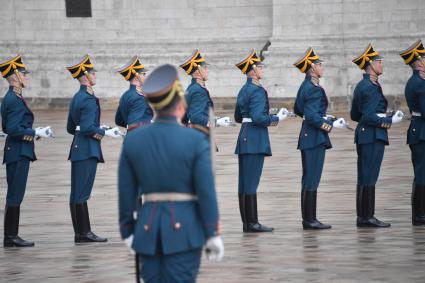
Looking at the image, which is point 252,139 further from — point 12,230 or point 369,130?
point 12,230

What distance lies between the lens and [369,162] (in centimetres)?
1294

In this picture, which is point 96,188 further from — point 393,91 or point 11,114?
point 393,91

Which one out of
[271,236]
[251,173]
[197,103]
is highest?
[197,103]

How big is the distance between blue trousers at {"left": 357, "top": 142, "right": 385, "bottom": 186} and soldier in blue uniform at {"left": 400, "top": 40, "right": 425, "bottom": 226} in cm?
39

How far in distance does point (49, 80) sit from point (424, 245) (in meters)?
22.4

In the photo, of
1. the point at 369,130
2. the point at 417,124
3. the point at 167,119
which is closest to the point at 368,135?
the point at 369,130

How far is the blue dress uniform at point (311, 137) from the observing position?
12.7 metres

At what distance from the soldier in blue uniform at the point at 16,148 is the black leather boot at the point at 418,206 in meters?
3.59

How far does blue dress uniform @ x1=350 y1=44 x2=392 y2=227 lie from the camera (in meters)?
12.8

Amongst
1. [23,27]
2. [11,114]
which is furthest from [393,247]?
[23,27]

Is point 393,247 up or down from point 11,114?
down

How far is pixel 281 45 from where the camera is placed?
30.4 meters

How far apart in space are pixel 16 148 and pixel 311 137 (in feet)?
9.18

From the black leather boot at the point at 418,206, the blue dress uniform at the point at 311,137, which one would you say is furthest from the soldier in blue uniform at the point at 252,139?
the black leather boot at the point at 418,206
